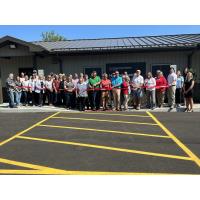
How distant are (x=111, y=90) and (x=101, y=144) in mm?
6976

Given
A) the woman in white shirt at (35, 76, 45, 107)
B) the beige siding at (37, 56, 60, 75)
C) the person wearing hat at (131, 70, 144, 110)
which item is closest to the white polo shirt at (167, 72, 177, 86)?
the person wearing hat at (131, 70, 144, 110)

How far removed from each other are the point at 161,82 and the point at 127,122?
410 centimetres

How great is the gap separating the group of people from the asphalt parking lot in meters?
2.00

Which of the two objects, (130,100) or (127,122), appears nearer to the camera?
(127,122)

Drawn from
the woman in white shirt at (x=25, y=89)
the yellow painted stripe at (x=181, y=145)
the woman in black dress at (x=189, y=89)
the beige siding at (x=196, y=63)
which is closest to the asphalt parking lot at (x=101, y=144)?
the yellow painted stripe at (x=181, y=145)

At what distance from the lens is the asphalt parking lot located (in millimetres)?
6297

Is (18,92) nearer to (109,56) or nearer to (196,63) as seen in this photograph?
(109,56)

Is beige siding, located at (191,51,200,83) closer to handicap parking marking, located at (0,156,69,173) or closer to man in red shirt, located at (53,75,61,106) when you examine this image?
man in red shirt, located at (53,75,61,106)

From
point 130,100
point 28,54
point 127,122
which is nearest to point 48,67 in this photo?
point 28,54

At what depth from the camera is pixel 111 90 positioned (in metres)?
14.9

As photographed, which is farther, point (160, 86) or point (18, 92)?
point (18, 92)

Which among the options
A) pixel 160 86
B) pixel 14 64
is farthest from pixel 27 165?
pixel 14 64

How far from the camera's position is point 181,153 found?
23.6 ft
